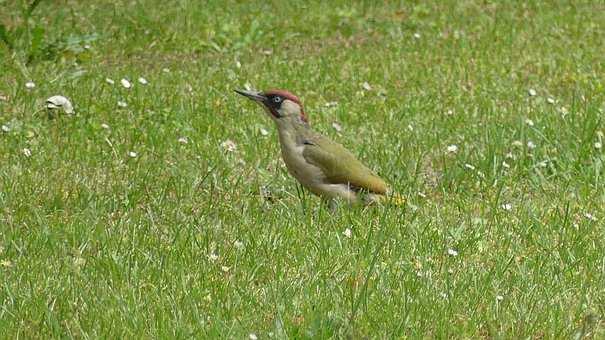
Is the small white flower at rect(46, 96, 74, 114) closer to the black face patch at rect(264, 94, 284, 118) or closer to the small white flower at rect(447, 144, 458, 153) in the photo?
the black face patch at rect(264, 94, 284, 118)

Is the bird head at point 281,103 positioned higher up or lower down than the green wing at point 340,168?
higher up

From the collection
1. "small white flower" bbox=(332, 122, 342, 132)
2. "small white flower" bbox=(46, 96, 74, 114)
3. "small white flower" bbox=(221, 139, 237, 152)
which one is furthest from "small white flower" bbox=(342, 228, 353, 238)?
"small white flower" bbox=(46, 96, 74, 114)

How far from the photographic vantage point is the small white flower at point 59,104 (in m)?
7.96

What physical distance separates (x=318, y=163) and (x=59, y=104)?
217cm

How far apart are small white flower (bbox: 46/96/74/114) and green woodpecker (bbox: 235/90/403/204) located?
175cm

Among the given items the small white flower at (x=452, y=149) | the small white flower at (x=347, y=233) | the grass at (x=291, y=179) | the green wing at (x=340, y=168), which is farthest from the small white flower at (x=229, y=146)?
the small white flower at (x=347, y=233)

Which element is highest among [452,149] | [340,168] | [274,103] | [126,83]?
[274,103]

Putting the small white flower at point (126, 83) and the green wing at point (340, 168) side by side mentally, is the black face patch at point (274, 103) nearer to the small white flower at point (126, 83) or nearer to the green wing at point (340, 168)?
the green wing at point (340, 168)

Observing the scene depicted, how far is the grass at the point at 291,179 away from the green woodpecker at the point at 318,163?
0.35ft

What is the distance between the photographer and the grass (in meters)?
4.95

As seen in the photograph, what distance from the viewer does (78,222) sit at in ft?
19.7

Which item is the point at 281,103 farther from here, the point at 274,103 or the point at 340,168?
the point at 340,168

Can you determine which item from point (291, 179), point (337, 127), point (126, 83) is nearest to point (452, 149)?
point (337, 127)

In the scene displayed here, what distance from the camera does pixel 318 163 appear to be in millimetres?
6484
